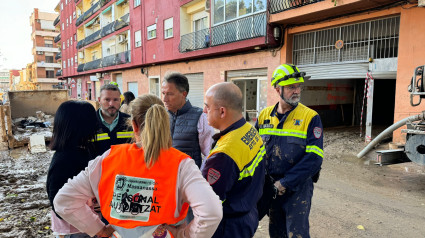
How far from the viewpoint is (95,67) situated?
29172 mm

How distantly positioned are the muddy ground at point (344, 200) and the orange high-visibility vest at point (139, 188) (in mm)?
2526

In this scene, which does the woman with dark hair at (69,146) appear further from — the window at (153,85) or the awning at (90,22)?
the awning at (90,22)

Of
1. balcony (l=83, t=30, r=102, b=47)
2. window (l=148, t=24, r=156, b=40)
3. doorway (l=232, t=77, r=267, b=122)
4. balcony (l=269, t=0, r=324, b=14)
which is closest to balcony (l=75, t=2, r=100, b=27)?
balcony (l=83, t=30, r=102, b=47)

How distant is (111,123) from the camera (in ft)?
10.9

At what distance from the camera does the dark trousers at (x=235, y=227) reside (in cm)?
179

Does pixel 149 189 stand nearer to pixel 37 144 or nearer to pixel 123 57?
pixel 37 144

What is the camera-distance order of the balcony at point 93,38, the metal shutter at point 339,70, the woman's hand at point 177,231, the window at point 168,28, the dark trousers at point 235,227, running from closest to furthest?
the woman's hand at point 177,231
the dark trousers at point 235,227
the metal shutter at point 339,70
the window at point 168,28
the balcony at point 93,38

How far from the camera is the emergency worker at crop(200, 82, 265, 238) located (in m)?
1.70

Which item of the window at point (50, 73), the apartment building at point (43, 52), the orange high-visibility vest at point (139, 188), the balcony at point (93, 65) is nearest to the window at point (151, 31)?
the balcony at point (93, 65)

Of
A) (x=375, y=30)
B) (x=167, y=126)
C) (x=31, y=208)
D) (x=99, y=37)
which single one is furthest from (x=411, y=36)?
(x=99, y=37)

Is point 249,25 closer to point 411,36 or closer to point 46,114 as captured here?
point 411,36

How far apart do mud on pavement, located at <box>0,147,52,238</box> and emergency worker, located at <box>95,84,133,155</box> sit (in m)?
1.72

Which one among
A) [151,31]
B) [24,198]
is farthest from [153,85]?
[24,198]

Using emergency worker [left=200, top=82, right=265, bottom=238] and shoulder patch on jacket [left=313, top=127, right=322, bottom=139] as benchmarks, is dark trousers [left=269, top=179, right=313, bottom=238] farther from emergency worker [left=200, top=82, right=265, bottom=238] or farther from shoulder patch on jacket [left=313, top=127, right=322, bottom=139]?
emergency worker [left=200, top=82, right=265, bottom=238]
